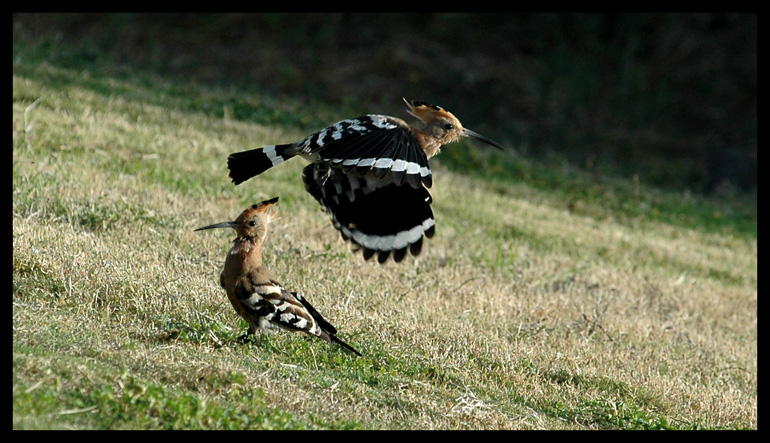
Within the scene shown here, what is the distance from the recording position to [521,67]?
18391 millimetres

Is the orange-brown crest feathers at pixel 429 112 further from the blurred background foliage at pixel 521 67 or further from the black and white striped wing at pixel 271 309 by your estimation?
the blurred background foliage at pixel 521 67

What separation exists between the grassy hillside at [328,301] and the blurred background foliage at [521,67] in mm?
4711

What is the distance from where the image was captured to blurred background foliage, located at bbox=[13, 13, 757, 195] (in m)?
16.8

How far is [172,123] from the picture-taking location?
36.5ft

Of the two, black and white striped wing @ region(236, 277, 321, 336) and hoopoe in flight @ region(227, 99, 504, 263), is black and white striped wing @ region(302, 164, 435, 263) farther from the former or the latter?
black and white striped wing @ region(236, 277, 321, 336)

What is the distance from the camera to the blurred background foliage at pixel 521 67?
16828 mm

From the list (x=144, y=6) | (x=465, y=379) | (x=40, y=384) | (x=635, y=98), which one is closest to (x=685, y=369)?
(x=465, y=379)

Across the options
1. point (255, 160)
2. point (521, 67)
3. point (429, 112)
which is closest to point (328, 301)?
point (255, 160)

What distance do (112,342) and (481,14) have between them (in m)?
15.4

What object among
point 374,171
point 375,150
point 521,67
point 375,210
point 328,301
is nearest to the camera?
point 374,171

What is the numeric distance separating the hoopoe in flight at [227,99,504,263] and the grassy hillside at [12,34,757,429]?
1.91 feet

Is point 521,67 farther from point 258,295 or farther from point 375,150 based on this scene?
point 258,295

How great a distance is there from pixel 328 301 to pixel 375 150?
1.30m

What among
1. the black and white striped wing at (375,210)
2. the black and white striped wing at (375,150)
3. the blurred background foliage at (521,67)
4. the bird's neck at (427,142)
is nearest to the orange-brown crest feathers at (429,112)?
the bird's neck at (427,142)
